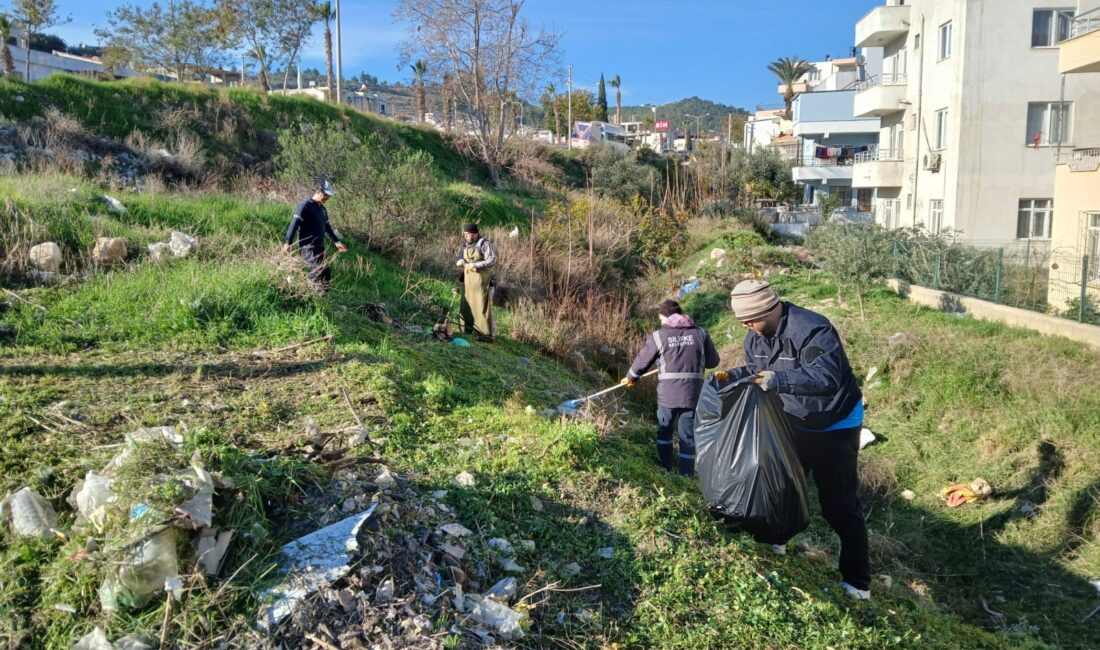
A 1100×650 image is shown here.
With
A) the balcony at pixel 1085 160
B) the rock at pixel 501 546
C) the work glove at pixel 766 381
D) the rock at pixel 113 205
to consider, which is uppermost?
the balcony at pixel 1085 160

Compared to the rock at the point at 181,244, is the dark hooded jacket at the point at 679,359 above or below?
below

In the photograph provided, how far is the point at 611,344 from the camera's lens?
11664 millimetres

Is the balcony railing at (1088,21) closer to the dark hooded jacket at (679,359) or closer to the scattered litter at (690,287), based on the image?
the scattered litter at (690,287)

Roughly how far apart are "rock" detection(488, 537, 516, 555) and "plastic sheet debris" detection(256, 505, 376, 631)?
643 millimetres

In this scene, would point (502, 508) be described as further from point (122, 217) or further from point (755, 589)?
point (122, 217)

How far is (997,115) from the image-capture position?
22562 mm

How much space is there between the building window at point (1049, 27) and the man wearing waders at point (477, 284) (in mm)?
20903

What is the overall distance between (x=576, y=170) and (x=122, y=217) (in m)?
28.4

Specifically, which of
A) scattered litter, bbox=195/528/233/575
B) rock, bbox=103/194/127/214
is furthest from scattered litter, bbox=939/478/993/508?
rock, bbox=103/194/127/214

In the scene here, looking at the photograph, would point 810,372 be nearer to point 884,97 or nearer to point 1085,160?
point 1085,160

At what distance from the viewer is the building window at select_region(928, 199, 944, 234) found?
955 inches

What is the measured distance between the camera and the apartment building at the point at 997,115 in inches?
860

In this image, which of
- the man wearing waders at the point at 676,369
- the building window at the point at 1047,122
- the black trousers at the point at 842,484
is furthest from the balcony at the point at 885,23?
the black trousers at the point at 842,484

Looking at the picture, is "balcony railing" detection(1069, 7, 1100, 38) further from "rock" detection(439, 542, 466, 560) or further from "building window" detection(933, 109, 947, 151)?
"rock" detection(439, 542, 466, 560)
